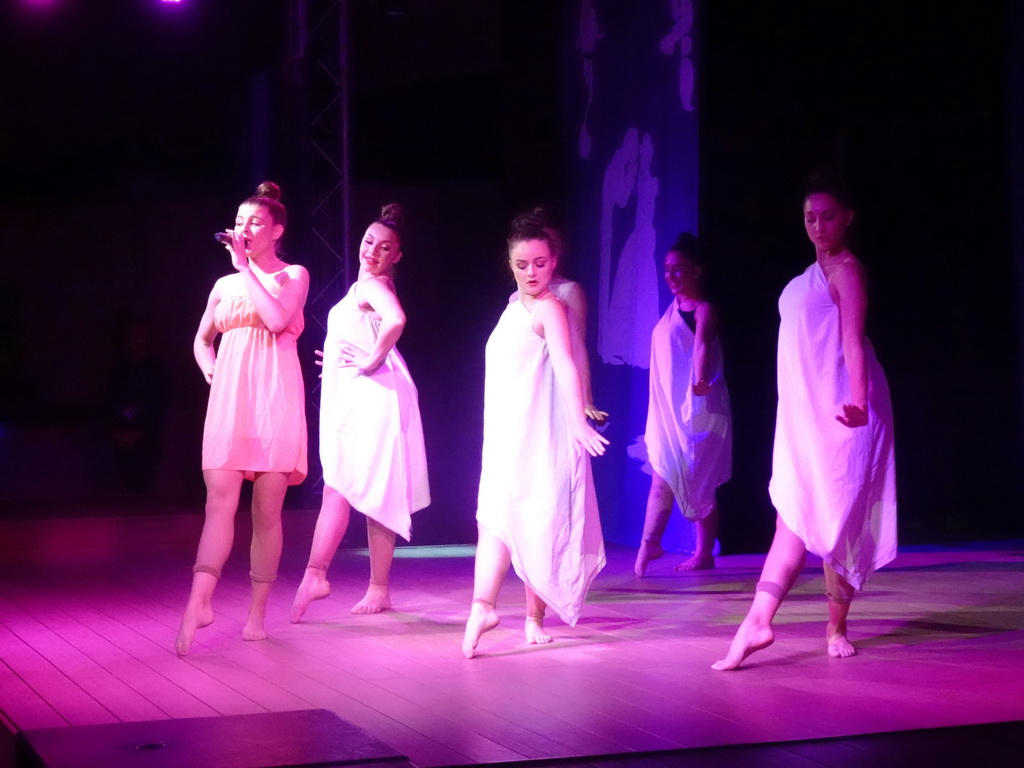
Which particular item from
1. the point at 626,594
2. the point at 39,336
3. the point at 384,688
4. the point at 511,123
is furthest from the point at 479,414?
the point at 384,688

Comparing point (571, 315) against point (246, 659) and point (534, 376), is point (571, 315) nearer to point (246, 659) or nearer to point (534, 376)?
point (534, 376)

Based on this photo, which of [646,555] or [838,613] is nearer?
[838,613]

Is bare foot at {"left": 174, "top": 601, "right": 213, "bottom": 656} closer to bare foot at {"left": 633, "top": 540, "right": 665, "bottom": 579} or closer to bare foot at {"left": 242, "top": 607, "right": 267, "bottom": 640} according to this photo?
bare foot at {"left": 242, "top": 607, "right": 267, "bottom": 640}

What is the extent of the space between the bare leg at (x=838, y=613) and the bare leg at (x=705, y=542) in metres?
2.57

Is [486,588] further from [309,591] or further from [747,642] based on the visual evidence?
[309,591]

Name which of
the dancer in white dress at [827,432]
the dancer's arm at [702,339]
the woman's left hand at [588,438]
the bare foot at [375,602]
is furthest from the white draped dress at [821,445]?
the dancer's arm at [702,339]

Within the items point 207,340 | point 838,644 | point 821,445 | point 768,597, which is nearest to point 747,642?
point 768,597

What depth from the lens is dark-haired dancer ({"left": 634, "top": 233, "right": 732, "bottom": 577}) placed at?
24.3 ft

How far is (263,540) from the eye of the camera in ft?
17.4

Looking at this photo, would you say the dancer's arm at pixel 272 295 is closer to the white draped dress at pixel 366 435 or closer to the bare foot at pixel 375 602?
the white draped dress at pixel 366 435

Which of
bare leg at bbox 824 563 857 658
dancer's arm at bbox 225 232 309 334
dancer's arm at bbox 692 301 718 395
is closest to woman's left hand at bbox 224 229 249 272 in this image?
dancer's arm at bbox 225 232 309 334

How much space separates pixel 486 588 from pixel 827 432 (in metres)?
1.27

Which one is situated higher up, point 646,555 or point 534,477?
point 534,477

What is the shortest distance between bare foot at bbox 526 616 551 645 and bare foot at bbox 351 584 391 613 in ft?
3.30
